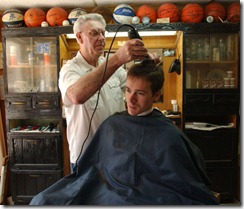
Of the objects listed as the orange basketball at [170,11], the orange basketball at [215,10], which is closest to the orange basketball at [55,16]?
the orange basketball at [170,11]

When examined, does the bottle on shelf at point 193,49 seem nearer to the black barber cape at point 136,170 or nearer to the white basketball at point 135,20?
the white basketball at point 135,20

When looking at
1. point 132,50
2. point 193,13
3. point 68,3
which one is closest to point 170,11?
point 193,13

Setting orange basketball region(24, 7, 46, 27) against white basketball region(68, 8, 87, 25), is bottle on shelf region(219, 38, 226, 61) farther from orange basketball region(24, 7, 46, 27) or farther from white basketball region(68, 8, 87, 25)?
orange basketball region(24, 7, 46, 27)

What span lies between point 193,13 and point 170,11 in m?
0.25

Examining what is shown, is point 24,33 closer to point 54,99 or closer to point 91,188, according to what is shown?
point 54,99

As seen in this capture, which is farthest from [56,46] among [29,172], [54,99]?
[29,172]

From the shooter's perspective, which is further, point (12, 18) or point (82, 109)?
point (12, 18)

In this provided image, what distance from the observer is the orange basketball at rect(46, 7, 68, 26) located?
A: 2656 mm

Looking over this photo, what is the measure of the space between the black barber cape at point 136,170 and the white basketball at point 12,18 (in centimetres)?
201

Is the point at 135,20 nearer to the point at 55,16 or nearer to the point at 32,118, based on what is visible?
the point at 55,16

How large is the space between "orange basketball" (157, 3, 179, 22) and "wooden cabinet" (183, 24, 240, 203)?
24 centimetres

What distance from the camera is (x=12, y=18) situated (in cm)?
267

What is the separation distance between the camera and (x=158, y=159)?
1178 millimetres

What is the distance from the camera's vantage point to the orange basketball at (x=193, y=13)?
2594 mm
